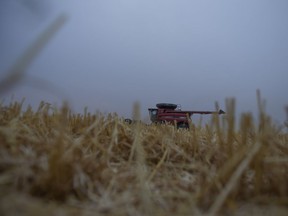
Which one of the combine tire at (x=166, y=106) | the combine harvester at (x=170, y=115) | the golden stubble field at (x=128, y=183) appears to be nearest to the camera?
the golden stubble field at (x=128, y=183)

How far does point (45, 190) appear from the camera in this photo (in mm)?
657

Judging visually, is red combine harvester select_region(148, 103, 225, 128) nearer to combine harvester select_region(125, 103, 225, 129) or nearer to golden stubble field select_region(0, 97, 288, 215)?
combine harvester select_region(125, 103, 225, 129)

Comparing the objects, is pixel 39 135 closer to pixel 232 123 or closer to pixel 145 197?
pixel 145 197

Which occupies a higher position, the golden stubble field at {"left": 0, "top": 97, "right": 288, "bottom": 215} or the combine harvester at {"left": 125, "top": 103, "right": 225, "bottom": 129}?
the combine harvester at {"left": 125, "top": 103, "right": 225, "bottom": 129}

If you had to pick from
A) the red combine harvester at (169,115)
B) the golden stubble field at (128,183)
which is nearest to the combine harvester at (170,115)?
the red combine harvester at (169,115)

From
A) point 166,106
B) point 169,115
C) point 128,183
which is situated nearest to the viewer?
point 128,183

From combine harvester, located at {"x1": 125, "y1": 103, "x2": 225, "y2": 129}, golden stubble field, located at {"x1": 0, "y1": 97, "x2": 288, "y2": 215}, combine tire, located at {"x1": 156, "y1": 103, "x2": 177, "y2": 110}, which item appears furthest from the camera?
combine tire, located at {"x1": 156, "y1": 103, "x2": 177, "y2": 110}

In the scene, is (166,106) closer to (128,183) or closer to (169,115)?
(169,115)

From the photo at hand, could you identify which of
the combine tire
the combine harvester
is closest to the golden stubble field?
the combine harvester

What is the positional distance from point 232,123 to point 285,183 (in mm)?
245

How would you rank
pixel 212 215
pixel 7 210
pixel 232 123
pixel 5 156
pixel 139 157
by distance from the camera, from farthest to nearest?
pixel 139 157 < pixel 232 123 < pixel 5 156 < pixel 212 215 < pixel 7 210

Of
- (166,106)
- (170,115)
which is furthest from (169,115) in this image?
(166,106)

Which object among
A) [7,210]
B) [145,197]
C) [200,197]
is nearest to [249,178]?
[200,197]

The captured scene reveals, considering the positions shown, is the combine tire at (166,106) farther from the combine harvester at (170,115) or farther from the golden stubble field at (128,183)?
the golden stubble field at (128,183)
